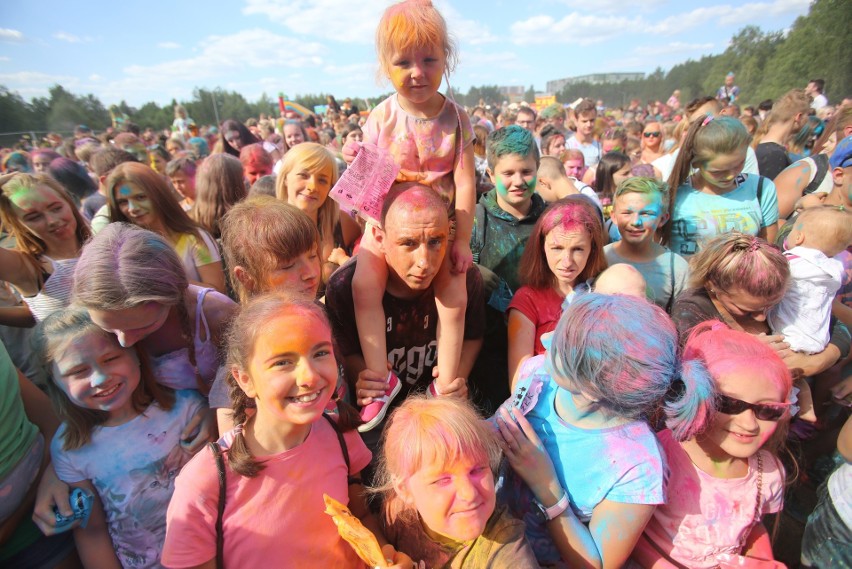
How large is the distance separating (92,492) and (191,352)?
64 centimetres

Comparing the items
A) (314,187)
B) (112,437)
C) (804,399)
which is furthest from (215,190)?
(804,399)

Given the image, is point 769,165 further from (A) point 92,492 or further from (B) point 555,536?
(A) point 92,492

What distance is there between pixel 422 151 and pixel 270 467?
1.72 m

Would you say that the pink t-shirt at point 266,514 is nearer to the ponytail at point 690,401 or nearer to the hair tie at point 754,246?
the ponytail at point 690,401

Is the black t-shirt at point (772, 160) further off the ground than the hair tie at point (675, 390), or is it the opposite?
the black t-shirt at point (772, 160)

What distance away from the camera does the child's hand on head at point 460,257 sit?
7.27 ft

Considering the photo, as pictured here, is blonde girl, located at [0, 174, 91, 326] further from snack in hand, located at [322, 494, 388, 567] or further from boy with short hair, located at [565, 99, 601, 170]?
boy with short hair, located at [565, 99, 601, 170]

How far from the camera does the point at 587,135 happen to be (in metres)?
6.66

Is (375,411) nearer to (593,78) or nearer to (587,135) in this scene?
(587,135)

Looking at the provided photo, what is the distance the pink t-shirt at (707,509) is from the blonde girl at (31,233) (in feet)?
10.7

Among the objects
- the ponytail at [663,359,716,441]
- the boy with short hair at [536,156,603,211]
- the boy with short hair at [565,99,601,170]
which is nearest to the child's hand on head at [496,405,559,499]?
the ponytail at [663,359,716,441]

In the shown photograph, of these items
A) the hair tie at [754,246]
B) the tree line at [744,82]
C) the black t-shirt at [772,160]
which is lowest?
the hair tie at [754,246]

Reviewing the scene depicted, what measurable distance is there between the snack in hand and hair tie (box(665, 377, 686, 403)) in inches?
42.2

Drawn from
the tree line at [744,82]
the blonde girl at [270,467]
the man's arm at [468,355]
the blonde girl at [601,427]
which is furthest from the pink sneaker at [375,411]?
the tree line at [744,82]
